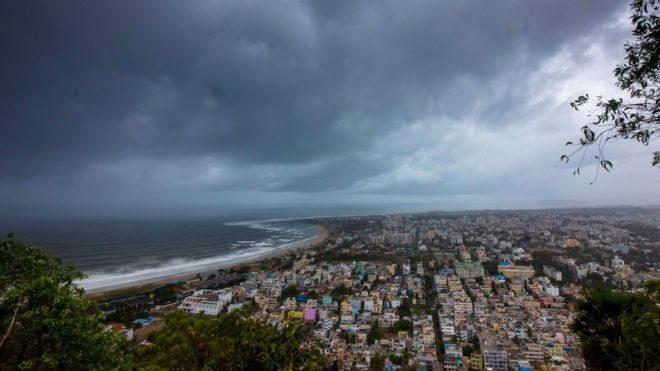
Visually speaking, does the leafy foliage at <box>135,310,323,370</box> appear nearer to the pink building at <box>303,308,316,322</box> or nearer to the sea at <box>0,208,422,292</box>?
the pink building at <box>303,308,316,322</box>

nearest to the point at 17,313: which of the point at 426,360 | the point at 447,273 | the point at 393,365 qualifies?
the point at 393,365

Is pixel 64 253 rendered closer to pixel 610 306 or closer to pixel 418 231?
pixel 610 306

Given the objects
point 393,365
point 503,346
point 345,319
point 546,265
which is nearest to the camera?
point 393,365

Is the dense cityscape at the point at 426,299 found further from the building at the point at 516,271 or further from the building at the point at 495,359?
the building at the point at 516,271

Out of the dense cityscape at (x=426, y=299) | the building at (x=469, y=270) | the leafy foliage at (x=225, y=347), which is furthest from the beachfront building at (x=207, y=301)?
the building at (x=469, y=270)

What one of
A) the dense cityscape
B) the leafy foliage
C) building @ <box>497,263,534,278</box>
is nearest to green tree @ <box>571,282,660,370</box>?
the dense cityscape
